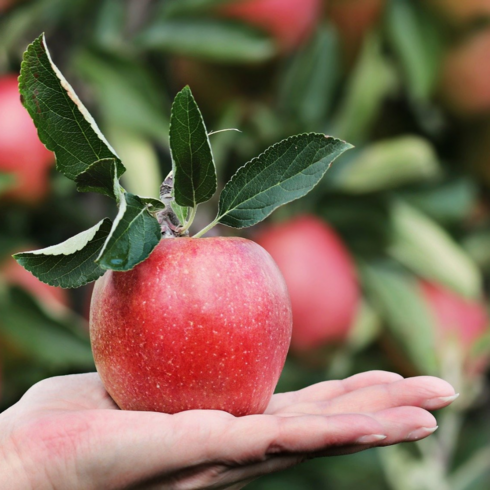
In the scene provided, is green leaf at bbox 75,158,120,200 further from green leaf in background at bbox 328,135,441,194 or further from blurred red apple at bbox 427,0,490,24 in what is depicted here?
blurred red apple at bbox 427,0,490,24

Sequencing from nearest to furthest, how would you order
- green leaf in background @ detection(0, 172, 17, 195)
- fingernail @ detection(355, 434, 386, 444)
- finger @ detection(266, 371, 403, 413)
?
fingernail @ detection(355, 434, 386, 444)
finger @ detection(266, 371, 403, 413)
green leaf in background @ detection(0, 172, 17, 195)

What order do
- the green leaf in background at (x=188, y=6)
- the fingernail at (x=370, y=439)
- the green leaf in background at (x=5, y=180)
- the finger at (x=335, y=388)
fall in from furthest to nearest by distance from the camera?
the green leaf in background at (x=188, y=6)
the green leaf in background at (x=5, y=180)
the finger at (x=335, y=388)
the fingernail at (x=370, y=439)

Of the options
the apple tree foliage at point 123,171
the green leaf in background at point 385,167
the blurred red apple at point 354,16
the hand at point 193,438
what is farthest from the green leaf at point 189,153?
the blurred red apple at point 354,16

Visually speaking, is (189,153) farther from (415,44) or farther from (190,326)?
(415,44)

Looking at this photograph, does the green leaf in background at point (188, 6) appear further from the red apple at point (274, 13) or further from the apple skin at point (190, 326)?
the apple skin at point (190, 326)

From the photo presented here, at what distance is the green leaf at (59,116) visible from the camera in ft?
1.40

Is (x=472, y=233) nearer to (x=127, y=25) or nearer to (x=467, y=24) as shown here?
(x=467, y=24)

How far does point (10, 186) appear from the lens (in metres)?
0.81

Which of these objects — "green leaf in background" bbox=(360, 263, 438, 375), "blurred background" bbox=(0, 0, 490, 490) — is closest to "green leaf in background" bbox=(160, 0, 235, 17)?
"blurred background" bbox=(0, 0, 490, 490)

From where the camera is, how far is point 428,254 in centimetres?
92

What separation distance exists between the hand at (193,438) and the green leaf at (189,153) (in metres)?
0.11

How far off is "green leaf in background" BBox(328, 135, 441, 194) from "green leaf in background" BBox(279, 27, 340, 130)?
0.06 metres

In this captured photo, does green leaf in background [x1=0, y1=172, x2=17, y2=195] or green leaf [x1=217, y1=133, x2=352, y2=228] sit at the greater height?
green leaf [x1=217, y1=133, x2=352, y2=228]

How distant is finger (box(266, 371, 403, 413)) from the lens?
0.50 meters
